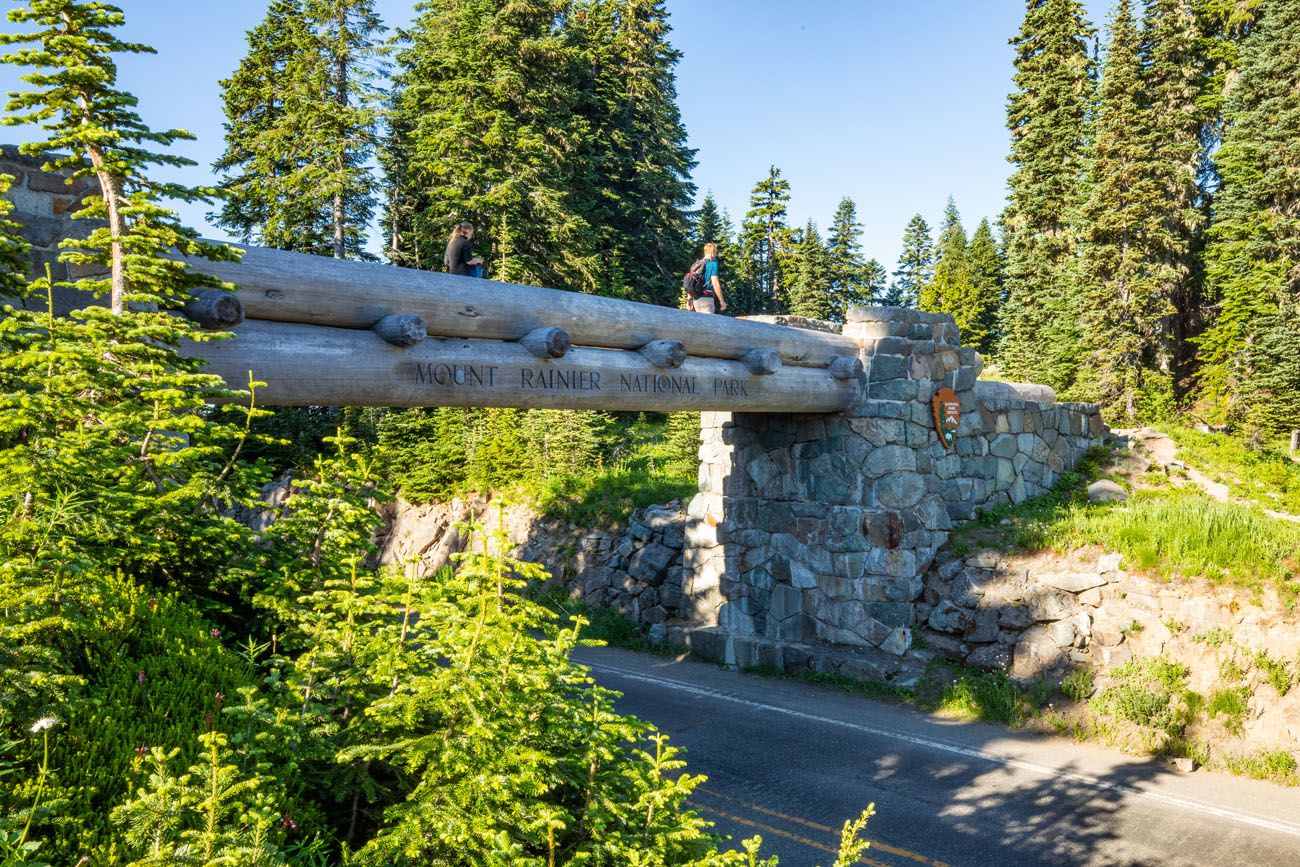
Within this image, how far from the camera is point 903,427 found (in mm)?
10984

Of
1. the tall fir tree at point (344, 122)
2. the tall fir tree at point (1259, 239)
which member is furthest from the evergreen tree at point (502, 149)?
the tall fir tree at point (1259, 239)

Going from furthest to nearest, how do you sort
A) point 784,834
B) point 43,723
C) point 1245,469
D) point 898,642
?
point 1245,469, point 898,642, point 784,834, point 43,723

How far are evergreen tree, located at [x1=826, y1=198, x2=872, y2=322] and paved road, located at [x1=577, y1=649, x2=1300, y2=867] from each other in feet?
119

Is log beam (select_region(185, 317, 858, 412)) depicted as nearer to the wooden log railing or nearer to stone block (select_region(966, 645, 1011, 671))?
the wooden log railing

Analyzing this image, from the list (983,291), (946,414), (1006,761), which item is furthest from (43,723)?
(983,291)

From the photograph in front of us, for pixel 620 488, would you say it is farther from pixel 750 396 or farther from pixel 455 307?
pixel 455 307

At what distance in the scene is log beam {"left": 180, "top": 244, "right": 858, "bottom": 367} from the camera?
570cm

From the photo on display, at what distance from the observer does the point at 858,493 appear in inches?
431

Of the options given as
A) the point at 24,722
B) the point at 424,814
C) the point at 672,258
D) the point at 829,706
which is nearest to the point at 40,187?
the point at 24,722

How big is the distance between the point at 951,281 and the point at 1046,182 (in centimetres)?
1630

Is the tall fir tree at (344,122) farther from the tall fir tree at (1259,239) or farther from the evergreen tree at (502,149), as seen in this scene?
the tall fir tree at (1259,239)

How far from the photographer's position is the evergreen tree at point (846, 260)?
4412 centimetres

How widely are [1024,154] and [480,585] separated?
34.1m

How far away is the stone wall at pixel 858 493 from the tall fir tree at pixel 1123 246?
43.1ft
